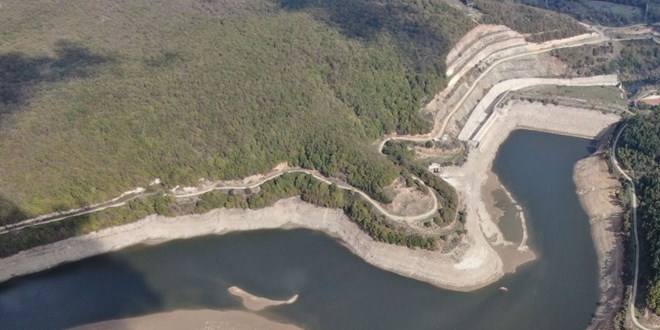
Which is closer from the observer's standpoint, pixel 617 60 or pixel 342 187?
pixel 342 187

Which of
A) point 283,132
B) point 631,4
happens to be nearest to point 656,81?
point 631,4

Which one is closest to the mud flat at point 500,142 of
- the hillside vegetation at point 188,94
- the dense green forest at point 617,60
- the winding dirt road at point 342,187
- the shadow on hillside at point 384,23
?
the winding dirt road at point 342,187

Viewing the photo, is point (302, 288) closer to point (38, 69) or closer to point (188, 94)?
point (188, 94)

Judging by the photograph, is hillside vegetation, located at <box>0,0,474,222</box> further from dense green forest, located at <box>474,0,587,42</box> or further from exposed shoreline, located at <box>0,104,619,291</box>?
dense green forest, located at <box>474,0,587,42</box>

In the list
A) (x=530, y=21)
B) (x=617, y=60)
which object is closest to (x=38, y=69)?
(x=530, y=21)

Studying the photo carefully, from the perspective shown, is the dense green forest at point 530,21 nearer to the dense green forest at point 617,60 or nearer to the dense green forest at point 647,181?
the dense green forest at point 617,60
